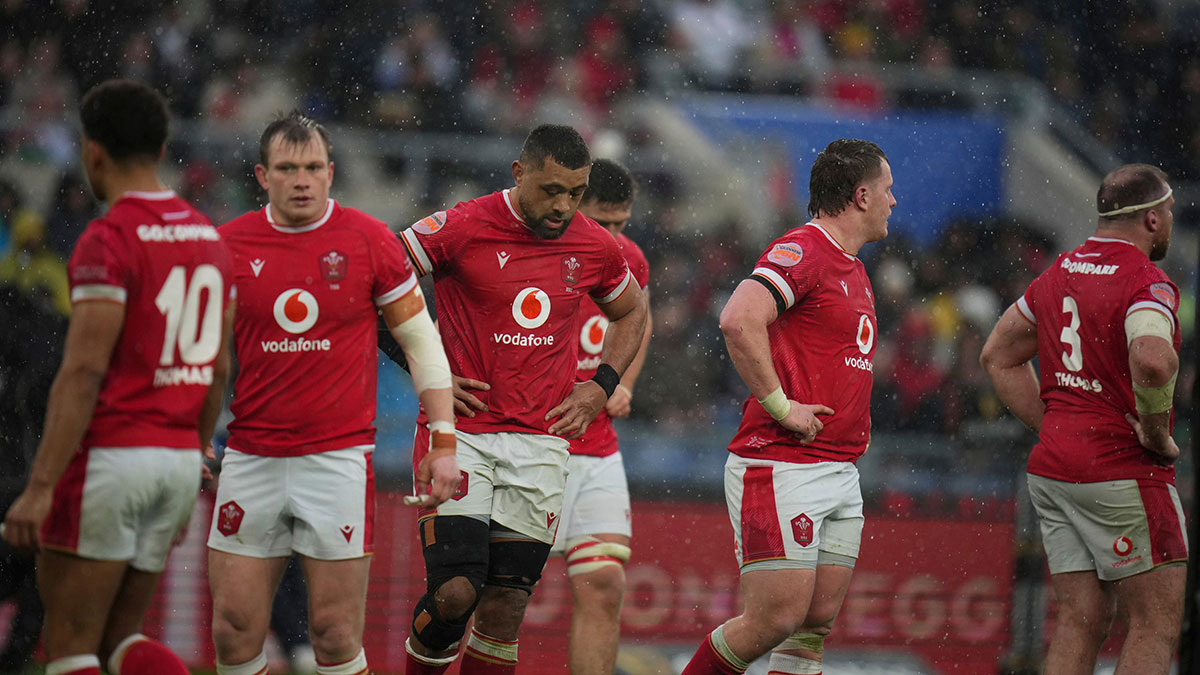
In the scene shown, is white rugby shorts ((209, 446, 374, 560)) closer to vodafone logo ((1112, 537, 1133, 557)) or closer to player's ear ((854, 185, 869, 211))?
player's ear ((854, 185, 869, 211))

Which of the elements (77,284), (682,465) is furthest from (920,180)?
(77,284)

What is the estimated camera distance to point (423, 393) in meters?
4.62

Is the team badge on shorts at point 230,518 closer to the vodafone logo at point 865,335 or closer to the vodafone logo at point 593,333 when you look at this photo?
the vodafone logo at point 593,333

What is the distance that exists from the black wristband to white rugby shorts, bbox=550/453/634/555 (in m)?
0.76

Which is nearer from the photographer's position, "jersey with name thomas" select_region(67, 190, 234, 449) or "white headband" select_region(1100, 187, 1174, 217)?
"jersey with name thomas" select_region(67, 190, 234, 449)

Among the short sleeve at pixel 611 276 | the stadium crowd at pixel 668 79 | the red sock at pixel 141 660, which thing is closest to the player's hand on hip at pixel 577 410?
the short sleeve at pixel 611 276

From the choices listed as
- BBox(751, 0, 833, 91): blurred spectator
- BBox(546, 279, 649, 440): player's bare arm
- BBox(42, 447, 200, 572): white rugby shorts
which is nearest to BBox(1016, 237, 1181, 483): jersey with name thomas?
BBox(546, 279, 649, 440): player's bare arm

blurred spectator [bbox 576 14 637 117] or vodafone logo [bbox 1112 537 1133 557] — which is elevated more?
blurred spectator [bbox 576 14 637 117]

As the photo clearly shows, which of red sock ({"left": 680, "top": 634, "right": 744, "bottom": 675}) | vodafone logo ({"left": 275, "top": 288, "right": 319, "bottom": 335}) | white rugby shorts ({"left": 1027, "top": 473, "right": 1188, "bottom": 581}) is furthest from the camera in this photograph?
white rugby shorts ({"left": 1027, "top": 473, "right": 1188, "bottom": 581})

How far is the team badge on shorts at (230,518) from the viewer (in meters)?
4.65

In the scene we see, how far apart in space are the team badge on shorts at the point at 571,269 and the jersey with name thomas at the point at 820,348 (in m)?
0.69

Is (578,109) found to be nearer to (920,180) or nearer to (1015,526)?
(920,180)

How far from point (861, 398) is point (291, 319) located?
2.20 m

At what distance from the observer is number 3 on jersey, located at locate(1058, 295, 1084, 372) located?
5496 millimetres
